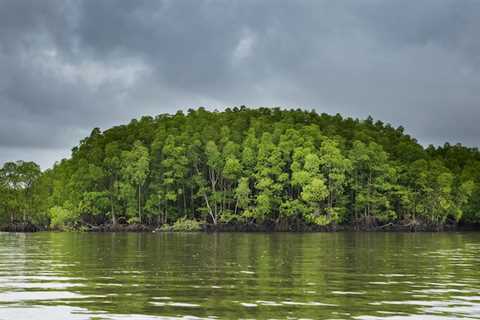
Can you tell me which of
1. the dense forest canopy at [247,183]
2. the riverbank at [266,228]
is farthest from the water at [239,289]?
the dense forest canopy at [247,183]

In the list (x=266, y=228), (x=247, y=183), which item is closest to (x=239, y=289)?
(x=266, y=228)

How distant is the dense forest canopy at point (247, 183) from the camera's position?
114688 mm

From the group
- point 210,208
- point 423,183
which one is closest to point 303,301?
point 210,208

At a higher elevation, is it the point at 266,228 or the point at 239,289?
the point at 266,228

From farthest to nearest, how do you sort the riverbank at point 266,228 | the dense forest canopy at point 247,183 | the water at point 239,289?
the dense forest canopy at point 247,183 < the riverbank at point 266,228 < the water at point 239,289

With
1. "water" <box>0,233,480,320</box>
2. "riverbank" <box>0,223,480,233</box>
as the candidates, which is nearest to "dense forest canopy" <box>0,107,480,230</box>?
"riverbank" <box>0,223,480,233</box>

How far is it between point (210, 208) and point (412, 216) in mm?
34342

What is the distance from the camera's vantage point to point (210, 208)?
381 feet

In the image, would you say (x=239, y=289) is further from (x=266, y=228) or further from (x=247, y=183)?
(x=247, y=183)

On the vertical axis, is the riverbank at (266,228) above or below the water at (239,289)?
above

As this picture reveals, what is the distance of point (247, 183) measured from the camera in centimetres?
11556

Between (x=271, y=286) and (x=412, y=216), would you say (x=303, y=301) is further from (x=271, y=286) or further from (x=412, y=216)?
(x=412, y=216)

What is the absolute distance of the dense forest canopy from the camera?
114688 millimetres

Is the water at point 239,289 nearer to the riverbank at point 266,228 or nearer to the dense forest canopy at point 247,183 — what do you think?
the riverbank at point 266,228
